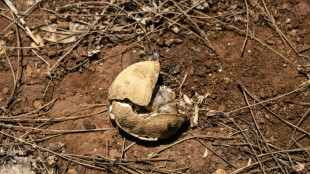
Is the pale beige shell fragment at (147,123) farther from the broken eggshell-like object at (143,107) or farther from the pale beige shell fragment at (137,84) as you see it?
the pale beige shell fragment at (137,84)

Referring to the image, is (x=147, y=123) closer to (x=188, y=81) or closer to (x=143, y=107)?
(x=143, y=107)

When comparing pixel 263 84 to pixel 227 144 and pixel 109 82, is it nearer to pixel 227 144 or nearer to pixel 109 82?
pixel 227 144

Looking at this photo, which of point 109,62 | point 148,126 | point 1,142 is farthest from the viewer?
point 109,62

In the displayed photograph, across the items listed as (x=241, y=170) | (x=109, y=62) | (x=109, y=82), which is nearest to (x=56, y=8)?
(x=109, y=62)

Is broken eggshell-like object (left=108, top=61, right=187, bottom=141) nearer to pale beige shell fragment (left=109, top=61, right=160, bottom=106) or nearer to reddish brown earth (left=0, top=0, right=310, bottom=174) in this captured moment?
pale beige shell fragment (left=109, top=61, right=160, bottom=106)

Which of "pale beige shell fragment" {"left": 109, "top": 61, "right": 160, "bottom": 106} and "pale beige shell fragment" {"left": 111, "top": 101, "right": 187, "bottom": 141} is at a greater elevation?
"pale beige shell fragment" {"left": 109, "top": 61, "right": 160, "bottom": 106}

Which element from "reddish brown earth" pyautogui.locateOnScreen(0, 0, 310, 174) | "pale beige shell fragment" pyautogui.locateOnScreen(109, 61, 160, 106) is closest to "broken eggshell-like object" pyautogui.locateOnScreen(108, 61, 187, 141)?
"pale beige shell fragment" pyautogui.locateOnScreen(109, 61, 160, 106)
